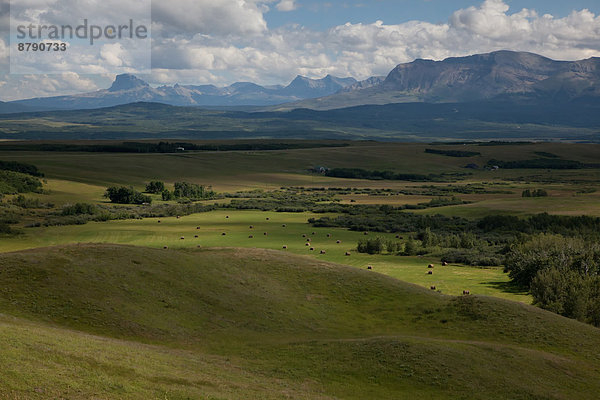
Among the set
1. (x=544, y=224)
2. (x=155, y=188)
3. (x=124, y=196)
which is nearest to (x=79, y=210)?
(x=124, y=196)

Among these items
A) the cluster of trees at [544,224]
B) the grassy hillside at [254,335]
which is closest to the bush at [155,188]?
the cluster of trees at [544,224]

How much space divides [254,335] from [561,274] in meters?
27.4

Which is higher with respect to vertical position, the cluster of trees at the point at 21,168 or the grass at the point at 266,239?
the cluster of trees at the point at 21,168

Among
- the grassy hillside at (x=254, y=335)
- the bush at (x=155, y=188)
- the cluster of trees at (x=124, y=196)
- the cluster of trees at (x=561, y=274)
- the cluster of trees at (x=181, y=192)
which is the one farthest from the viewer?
the bush at (x=155, y=188)

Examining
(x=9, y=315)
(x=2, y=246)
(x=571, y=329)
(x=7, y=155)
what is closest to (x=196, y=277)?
(x=9, y=315)

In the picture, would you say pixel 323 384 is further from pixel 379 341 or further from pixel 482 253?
pixel 482 253

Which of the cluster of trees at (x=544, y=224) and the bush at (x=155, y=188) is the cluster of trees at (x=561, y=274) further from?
the bush at (x=155, y=188)

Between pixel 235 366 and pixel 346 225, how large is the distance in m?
69.7

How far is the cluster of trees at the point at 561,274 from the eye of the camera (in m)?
41.7

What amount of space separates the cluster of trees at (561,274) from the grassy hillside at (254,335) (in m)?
5.61

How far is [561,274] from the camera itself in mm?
47125

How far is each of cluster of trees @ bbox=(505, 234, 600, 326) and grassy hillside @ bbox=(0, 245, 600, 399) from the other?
561cm

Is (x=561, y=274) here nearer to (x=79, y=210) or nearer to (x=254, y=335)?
(x=254, y=335)

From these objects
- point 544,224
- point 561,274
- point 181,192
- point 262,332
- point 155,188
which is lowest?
point 181,192
